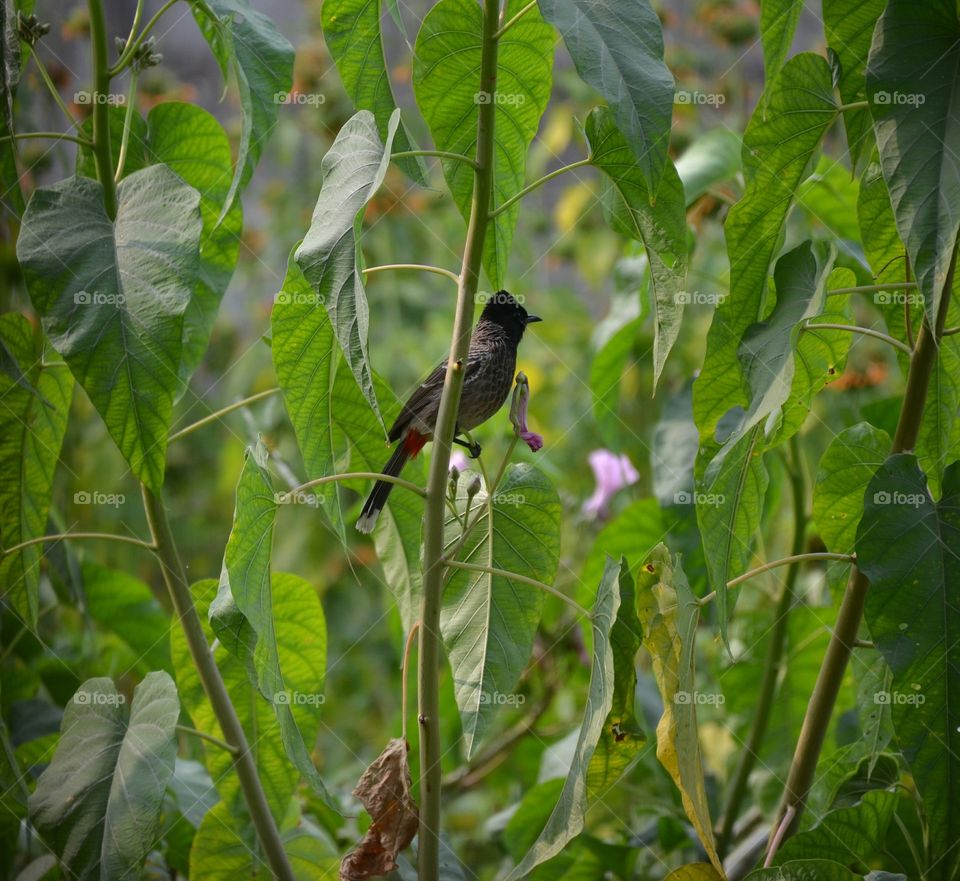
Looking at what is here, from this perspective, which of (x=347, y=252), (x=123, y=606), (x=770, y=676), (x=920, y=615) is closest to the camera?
(x=347, y=252)

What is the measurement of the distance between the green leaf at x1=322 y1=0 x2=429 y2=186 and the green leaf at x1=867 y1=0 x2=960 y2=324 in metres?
0.39

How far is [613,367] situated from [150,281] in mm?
747

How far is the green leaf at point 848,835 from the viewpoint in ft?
2.89

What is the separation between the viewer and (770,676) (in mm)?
1275

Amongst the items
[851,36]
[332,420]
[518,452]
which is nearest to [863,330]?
[851,36]

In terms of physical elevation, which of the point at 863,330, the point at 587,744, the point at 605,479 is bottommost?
the point at 605,479

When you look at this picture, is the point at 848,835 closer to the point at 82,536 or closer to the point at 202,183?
the point at 82,536

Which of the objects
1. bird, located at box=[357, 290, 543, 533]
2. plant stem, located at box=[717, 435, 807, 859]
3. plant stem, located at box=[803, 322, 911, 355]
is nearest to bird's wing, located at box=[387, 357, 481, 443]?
bird, located at box=[357, 290, 543, 533]

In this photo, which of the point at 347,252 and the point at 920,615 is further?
the point at 920,615

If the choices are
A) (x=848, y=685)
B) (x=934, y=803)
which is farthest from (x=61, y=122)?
(x=934, y=803)

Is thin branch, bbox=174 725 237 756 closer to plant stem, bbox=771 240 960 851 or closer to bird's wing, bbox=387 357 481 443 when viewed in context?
bird's wing, bbox=387 357 481 443

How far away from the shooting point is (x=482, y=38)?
2.90 feet

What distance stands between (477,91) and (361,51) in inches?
4.4

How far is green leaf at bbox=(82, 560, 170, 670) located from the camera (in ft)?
4.59
